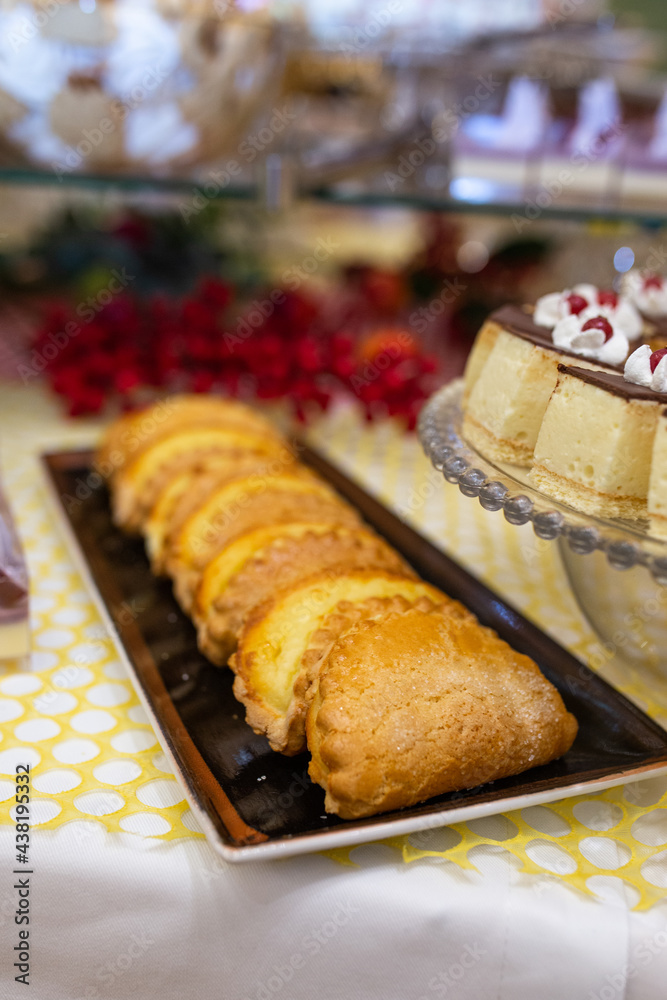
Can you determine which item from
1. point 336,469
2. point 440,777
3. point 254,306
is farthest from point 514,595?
point 254,306

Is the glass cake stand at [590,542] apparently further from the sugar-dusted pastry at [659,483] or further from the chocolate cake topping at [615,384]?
the chocolate cake topping at [615,384]

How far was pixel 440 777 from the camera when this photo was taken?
32.5 inches

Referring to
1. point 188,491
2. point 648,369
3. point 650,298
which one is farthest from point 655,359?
point 188,491

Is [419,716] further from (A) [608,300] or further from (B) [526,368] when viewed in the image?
(A) [608,300]

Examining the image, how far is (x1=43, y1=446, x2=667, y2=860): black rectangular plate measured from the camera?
79 cm

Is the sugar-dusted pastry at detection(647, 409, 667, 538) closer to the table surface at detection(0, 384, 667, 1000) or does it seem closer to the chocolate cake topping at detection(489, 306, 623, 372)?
the chocolate cake topping at detection(489, 306, 623, 372)

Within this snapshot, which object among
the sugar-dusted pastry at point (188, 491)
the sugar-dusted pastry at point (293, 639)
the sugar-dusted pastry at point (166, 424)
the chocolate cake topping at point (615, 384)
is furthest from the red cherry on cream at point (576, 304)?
the sugar-dusted pastry at point (166, 424)

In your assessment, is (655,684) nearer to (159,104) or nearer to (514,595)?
(514,595)

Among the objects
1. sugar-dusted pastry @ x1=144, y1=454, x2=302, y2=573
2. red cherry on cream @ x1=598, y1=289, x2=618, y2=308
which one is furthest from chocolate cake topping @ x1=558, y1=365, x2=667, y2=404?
sugar-dusted pastry @ x1=144, y1=454, x2=302, y2=573

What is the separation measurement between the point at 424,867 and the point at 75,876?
34 cm

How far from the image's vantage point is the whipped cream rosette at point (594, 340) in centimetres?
102

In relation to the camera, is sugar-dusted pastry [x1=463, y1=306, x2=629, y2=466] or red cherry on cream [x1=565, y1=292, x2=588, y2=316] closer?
sugar-dusted pastry [x1=463, y1=306, x2=629, y2=466]

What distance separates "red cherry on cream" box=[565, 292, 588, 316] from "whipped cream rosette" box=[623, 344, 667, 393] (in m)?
0.21

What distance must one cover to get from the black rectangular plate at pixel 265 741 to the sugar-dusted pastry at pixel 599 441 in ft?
0.84
